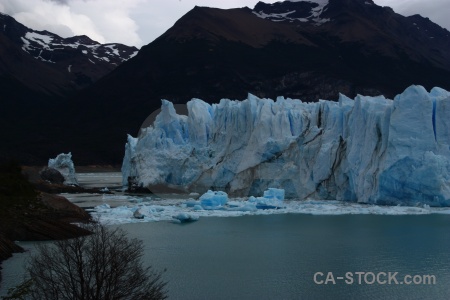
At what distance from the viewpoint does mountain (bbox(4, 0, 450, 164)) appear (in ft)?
245

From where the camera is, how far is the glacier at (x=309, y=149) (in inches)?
876

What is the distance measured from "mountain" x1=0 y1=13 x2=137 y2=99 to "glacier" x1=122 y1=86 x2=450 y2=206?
77.3 metres

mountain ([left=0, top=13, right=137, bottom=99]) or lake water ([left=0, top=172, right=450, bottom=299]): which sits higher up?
mountain ([left=0, top=13, right=137, bottom=99])

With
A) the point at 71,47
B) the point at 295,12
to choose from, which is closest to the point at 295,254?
the point at 295,12

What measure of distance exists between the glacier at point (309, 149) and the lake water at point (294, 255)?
2428 millimetres

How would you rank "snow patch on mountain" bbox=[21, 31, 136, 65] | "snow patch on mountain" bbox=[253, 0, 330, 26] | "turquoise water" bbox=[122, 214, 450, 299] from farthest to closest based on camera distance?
"snow patch on mountain" bbox=[21, 31, 136, 65] → "snow patch on mountain" bbox=[253, 0, 330, 26] → "turquoise water" bbox=[122, 214, 450, 299]

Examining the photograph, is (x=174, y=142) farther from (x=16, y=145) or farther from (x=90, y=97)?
(x=90, y=97)

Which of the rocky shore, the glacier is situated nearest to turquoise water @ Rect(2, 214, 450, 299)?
the rocky shore

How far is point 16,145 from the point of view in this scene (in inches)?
2640

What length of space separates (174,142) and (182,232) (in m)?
15.4

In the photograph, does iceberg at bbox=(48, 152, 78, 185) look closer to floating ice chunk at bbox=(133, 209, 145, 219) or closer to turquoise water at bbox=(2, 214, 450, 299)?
floating ice chunk at bbox=(133, 209, 145, 219)

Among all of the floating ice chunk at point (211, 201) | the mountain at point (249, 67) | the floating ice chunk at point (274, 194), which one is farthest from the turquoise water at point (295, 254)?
the mountain at point (249, 67)

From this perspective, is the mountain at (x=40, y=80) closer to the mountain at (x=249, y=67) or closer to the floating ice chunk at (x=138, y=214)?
the mountain at (x=249, y=67)

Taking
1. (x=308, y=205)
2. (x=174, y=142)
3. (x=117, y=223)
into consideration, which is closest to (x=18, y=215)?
(x=117, y=223)
